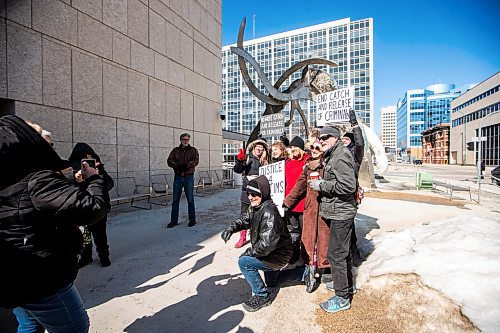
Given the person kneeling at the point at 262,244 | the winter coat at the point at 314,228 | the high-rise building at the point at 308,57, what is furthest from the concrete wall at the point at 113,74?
the high-rise building at the point at 308,57

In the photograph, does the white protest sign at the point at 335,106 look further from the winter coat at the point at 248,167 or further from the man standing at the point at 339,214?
the man standing at the point at 339,214

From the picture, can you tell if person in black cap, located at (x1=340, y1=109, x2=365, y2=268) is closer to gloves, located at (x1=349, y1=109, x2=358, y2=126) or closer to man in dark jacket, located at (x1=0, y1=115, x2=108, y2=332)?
gloves, located at (x1=349, y1=109, x2=358, y2=126)

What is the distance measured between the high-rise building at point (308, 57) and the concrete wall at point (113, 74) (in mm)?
35345

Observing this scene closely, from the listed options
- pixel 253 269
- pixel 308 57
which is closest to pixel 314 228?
pixel 253 269

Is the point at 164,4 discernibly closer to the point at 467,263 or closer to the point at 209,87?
the point at 209,87

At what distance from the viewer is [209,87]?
41.2ft

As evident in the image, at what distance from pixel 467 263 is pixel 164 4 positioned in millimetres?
10897

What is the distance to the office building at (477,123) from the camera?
41.6 meters

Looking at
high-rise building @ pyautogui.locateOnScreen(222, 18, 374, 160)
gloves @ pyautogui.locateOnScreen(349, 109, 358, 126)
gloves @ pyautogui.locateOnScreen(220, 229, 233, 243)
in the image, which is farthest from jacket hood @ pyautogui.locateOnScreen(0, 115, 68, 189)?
high-rise building @ pyautogui.locateOnScreen(222, 18, 374, 160)

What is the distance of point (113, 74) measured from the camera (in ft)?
24.4

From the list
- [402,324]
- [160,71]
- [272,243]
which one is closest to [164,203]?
[160,71]

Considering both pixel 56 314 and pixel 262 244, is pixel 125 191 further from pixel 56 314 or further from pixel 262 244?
pixel 56 314

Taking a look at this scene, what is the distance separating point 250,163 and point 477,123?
59.2 meters

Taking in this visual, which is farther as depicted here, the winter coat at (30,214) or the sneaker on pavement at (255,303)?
the sneaker on pavement at (255,303)
